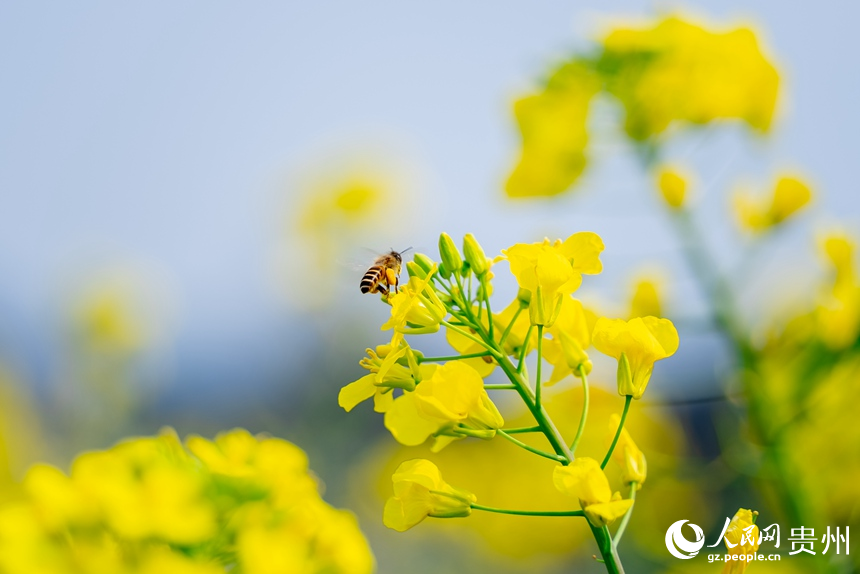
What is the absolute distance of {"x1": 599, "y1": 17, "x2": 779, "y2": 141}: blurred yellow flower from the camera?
2.02m

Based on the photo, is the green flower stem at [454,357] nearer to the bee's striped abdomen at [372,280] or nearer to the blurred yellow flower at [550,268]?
the blurred yellow flower at [550,268]

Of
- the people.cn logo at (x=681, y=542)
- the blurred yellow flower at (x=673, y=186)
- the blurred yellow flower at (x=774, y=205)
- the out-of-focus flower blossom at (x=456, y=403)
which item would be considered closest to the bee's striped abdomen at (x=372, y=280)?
the out-of-focus flower blossom at (x=456, y=403)

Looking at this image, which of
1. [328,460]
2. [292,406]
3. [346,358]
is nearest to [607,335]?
[346,358]

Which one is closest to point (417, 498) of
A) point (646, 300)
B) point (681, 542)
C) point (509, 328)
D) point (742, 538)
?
point (509, 328)

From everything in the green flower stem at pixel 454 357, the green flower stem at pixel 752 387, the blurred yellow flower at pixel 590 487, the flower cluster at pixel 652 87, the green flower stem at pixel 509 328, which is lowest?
the green flower stem at pixel 752 387

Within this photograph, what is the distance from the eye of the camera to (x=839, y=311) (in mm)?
1804

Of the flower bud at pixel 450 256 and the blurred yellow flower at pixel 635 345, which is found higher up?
the flower bud at pixel 450 256

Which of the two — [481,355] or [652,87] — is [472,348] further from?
[652,87]

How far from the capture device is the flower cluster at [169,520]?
0.91m

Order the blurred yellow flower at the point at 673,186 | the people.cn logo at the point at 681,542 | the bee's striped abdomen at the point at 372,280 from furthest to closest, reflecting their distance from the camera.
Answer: the blurred yellow flower at the point at 673,186, the bee's striped abdomen at the point at 372,280, the people.cn logo at the point at 681,542

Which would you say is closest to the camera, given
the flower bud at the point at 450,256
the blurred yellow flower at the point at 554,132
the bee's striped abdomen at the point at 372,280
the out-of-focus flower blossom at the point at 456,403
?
the out-of-focus flower blossom at the point at 456,403

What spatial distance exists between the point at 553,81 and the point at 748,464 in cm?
109

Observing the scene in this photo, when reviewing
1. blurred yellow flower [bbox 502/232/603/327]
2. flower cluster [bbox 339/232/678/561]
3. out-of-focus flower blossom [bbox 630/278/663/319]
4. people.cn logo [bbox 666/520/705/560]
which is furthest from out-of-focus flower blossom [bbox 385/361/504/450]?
out-of-focus flower blossom [bbox 630/278/663/319]

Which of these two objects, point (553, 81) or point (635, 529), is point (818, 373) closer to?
point (553, 81)
